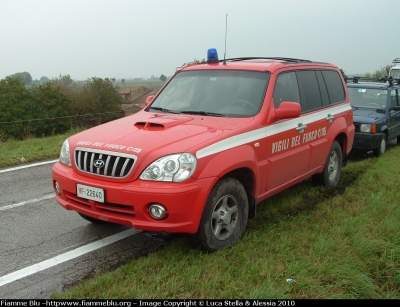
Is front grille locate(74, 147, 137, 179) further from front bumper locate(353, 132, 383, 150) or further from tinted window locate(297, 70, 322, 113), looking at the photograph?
front bumper locate(353, 132, 383, 150)

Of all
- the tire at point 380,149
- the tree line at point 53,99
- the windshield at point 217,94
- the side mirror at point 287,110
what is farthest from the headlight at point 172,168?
the tree line at point 53,99

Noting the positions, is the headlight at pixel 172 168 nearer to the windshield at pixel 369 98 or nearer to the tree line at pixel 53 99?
the windshield at pixel 369 98

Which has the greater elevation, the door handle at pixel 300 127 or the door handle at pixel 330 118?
the door handle at pixel 330 118

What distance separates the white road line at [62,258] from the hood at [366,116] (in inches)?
255

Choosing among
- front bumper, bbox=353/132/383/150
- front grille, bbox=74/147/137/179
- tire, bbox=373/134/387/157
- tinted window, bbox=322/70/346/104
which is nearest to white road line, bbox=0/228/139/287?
front grille, bbox=74/147/137/179

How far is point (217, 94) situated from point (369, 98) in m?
6.65

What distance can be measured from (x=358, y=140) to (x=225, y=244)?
6.17m

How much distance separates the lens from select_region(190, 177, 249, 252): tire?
3.83 metres

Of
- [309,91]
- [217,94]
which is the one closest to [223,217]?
[217,94]

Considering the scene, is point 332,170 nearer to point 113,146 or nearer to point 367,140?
point 367,140

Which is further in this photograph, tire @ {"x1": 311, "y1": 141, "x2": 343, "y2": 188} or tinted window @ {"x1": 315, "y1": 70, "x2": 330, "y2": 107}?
tire @ {"x1": 311, "y1": 141, "x2": 343, "y2": 188}

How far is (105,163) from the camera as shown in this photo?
383 cm

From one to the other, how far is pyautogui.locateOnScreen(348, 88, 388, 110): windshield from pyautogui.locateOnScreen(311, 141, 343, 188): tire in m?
4.15

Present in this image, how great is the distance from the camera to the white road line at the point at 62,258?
3725 millimetres
